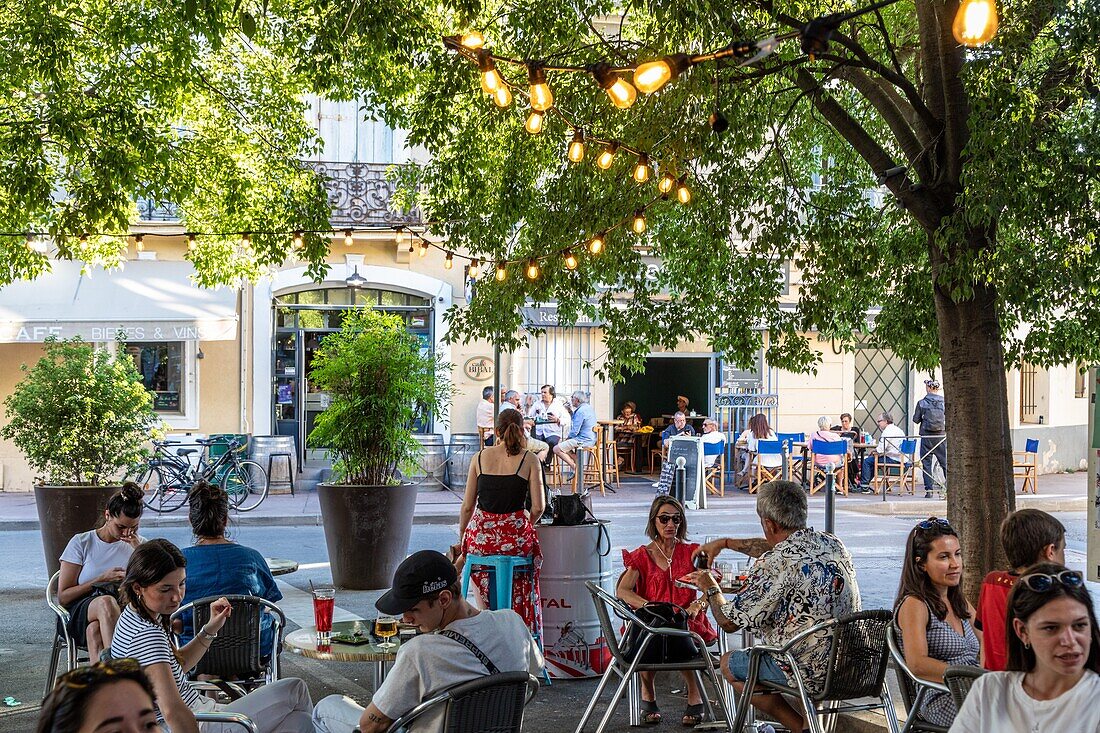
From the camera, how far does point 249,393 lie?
21125 mm

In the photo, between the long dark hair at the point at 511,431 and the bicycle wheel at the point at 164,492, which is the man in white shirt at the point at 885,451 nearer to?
the bicycle wheel at the point at 164,492

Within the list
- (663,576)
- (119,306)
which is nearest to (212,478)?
(119,306)

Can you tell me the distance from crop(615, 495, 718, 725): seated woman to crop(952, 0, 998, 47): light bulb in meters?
3.23

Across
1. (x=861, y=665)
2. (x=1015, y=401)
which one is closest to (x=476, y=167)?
(x=861, y=665)

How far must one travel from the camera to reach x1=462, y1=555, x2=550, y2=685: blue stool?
7621 millimetres

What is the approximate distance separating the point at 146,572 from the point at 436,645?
1141 mm

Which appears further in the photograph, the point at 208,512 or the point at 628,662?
the point at 628,662

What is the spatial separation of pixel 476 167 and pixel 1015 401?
20.0m

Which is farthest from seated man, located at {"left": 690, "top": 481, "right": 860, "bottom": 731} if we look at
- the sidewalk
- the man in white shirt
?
the man in white shirt

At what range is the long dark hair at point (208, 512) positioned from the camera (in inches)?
234

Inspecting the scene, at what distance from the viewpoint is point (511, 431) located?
789 cm

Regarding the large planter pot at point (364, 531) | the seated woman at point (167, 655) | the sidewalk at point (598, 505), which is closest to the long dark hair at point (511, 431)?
the large planter pot at point (364, 531)

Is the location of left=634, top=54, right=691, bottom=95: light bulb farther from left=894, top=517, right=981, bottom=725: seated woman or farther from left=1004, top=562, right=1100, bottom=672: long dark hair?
left=1004, top=562, right=1100, bottom=672: long dark hair

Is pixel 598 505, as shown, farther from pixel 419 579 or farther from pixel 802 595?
pixel 419 579
